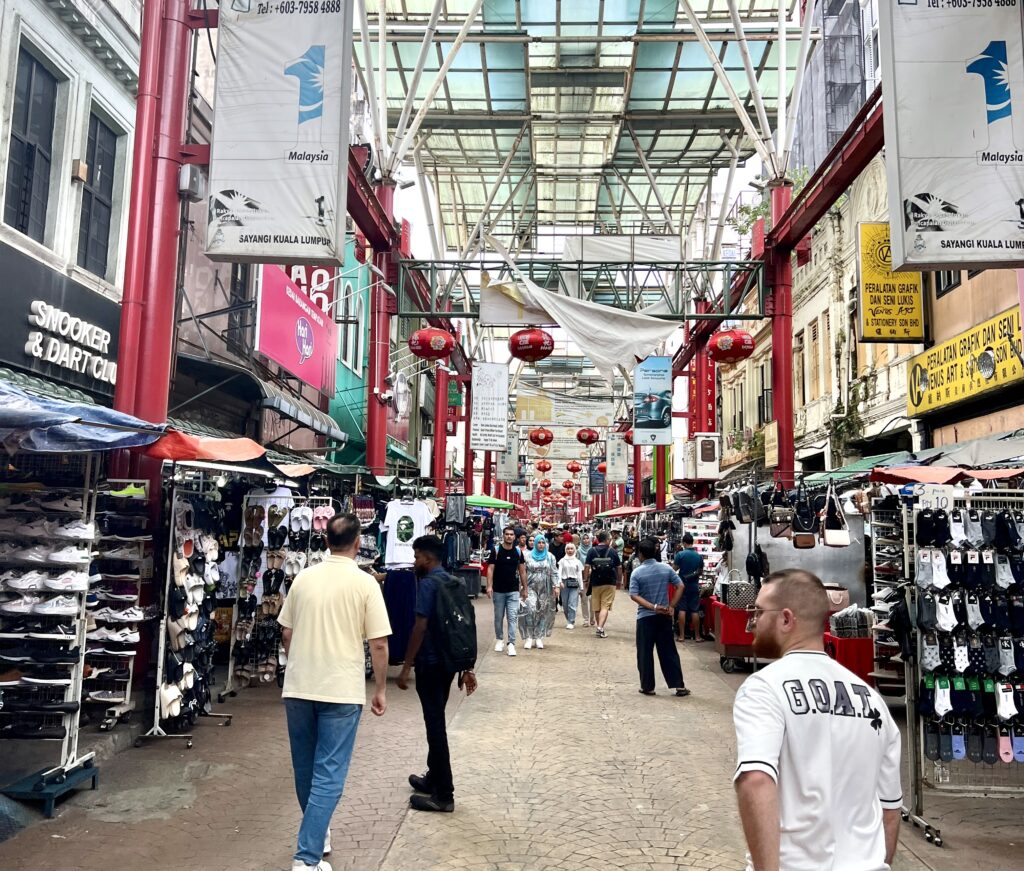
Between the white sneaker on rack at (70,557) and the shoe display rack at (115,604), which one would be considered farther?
the shoe display rack at (115,604)

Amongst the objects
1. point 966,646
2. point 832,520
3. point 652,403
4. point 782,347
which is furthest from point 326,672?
point 652,403

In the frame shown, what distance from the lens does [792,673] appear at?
96.9 inches

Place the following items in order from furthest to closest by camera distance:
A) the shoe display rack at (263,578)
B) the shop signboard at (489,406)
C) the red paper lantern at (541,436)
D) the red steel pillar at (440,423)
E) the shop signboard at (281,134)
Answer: the red paper lantern at (541,436)
the red steel pillar at (440,423)
the shop signboard at (489,406)
the shoe display rack at (263,578)
the shop signboard at (281,134)

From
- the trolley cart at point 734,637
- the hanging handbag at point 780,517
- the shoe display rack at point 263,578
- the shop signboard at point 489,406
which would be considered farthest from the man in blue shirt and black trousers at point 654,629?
the shop signboard at point 489,406

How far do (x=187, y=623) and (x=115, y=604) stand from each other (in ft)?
2.08

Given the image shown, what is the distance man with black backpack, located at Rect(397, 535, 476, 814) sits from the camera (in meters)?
5.93

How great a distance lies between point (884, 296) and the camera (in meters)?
15.6

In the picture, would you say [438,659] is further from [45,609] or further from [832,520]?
[832,520]

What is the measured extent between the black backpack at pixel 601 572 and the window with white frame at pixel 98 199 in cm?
960

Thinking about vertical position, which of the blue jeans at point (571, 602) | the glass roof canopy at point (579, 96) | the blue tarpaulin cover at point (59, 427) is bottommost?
the blue jeans at point (571, 602)

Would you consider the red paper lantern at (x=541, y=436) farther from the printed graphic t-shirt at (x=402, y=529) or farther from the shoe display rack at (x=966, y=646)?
the shoe display rack at (x=966, y=646)

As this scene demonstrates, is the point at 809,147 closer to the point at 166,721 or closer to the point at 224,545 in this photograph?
the point at 224,545

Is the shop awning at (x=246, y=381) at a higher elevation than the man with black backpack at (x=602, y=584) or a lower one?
higher

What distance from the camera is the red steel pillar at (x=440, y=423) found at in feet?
82.8
